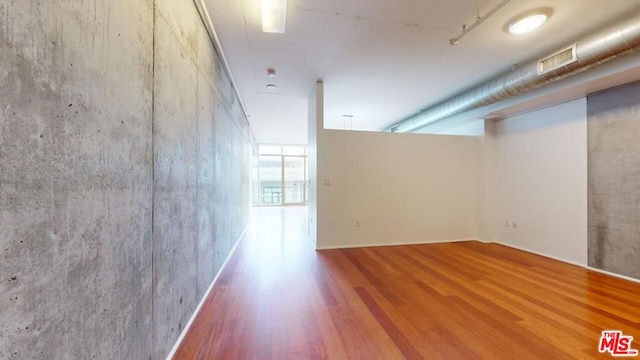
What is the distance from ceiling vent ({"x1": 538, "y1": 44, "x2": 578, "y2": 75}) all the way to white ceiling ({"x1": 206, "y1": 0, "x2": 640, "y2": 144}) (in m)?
0.18

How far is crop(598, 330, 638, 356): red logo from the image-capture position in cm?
169

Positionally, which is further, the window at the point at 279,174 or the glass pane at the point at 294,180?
the glass pane at the point at 294,180

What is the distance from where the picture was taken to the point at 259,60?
324cm

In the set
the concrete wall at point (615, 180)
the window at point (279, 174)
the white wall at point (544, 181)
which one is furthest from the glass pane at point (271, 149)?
the concrete wall at point (615, 180)

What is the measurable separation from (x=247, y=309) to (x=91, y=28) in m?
2.19

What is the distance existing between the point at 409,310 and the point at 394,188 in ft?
8.62

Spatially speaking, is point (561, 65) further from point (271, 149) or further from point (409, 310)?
point (271, 149)

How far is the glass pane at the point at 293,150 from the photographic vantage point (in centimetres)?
1059

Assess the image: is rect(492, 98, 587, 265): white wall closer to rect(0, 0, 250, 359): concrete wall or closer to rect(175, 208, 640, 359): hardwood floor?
rect(175, 208, 640, 359): hardwood floor

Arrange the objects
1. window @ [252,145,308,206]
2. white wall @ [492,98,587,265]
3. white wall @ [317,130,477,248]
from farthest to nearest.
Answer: window @ [252,145,308,206], white wall @ [317,130,477,248], white wall @ [492,98,587,265]

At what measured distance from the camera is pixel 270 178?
10.6m

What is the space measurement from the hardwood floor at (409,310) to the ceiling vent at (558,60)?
2.44 meters

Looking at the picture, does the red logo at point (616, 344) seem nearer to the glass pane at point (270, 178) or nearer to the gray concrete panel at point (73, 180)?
the gray concrete panel at point (73, 180)

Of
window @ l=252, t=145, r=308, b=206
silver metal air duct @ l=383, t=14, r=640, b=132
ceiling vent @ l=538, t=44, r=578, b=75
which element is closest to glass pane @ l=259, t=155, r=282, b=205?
window @ l=252, t=145, r=308, b=206
